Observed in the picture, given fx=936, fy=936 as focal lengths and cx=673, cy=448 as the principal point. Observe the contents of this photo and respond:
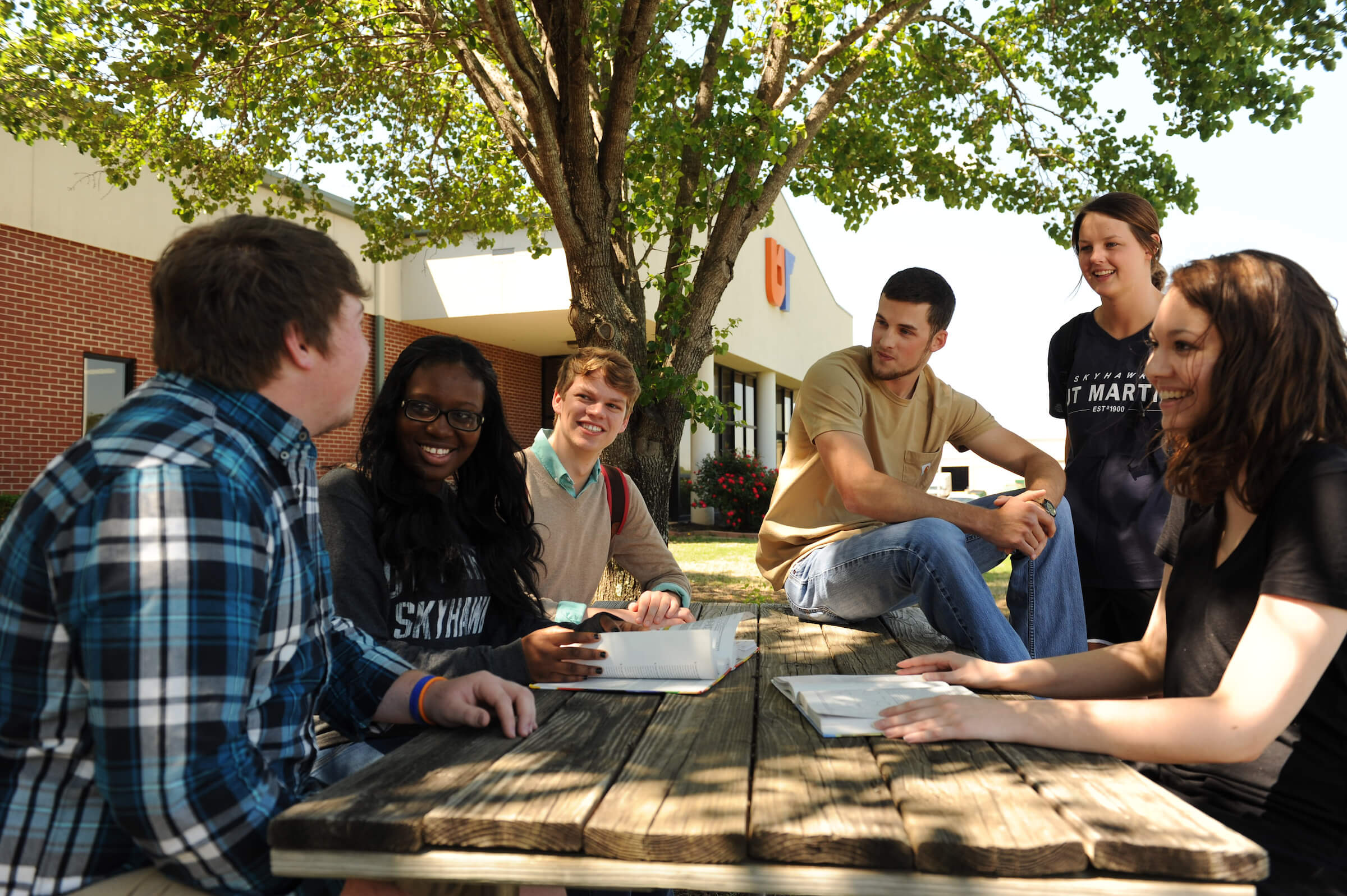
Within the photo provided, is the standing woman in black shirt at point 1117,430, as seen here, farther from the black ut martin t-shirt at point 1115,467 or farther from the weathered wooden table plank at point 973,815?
the weathered wooden table plank at point 973,815

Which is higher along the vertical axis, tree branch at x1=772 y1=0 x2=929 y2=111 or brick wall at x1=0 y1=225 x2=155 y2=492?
tree branch at x1=772 y1=0 x2=929 y2=111

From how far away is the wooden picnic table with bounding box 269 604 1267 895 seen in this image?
1.19 m

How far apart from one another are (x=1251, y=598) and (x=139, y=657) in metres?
1.82

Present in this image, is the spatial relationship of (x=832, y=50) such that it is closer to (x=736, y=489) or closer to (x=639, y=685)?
(x=639, y=685)

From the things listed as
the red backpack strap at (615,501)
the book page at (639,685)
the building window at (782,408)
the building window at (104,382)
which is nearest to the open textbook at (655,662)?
the book page at (639,685)

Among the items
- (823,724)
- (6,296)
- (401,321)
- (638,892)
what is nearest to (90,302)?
(6,296)

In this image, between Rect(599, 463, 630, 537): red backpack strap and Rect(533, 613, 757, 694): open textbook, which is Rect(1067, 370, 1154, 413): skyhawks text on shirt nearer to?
Rect(599, 463, 630, 537): red backpack strap

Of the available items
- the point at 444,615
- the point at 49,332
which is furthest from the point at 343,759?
the point at 49,332

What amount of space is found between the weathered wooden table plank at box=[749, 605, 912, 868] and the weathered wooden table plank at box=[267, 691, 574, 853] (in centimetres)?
46

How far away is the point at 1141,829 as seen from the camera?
1.23 metres

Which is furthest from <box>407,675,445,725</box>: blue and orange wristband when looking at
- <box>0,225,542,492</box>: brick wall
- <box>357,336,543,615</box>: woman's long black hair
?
<box>0,225,542,492</box>: brick wall

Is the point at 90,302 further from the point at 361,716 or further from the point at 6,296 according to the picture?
the point at 361,716

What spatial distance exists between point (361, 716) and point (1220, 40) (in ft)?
21.0

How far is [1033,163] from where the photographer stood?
8.58 metres
